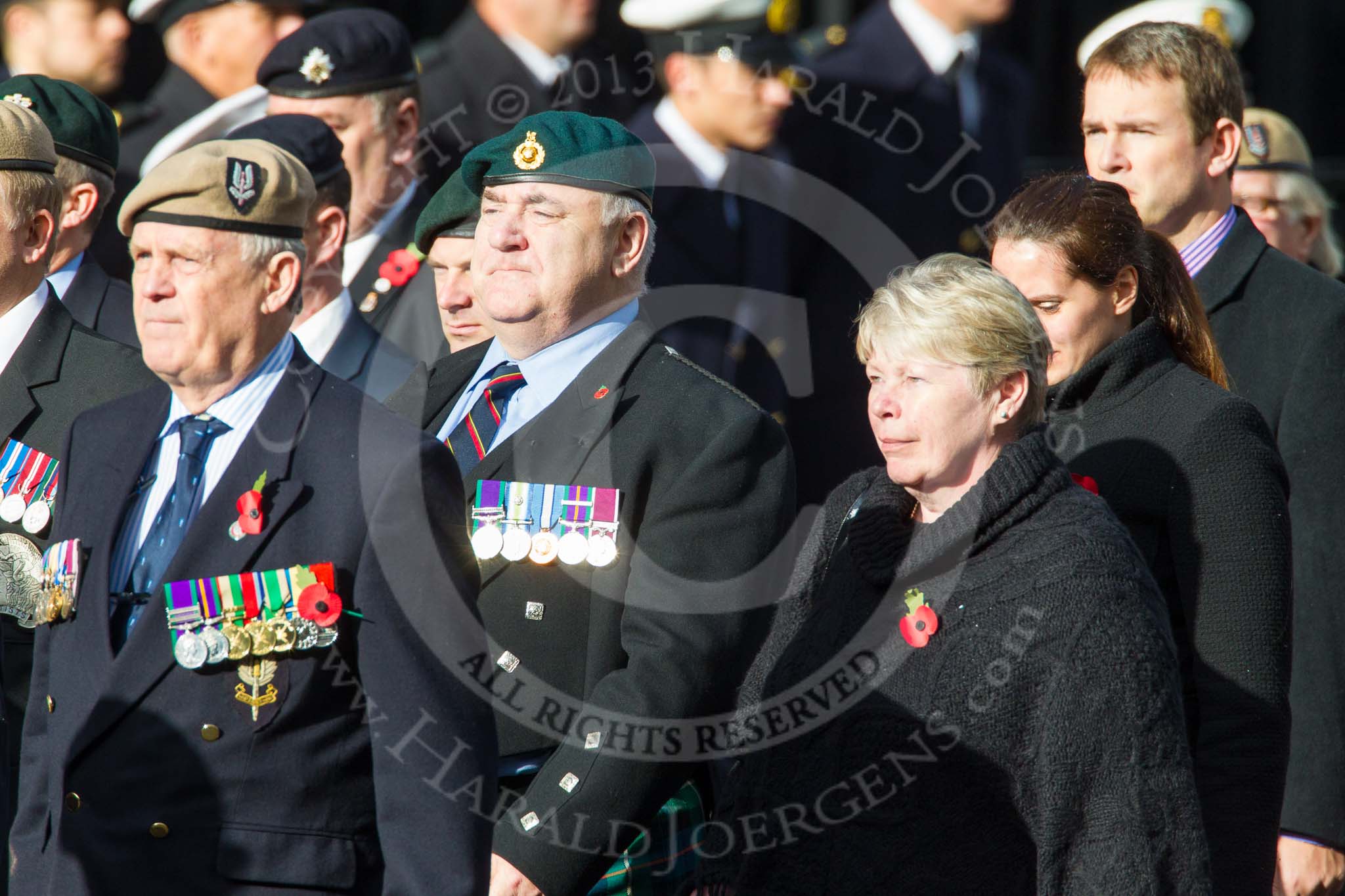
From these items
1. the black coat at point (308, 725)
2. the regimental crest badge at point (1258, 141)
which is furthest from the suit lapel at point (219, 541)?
the regimental crest badge at point (1258, 141)

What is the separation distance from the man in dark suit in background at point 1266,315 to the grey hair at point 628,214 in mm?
986

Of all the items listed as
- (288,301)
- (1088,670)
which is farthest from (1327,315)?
(288,301)

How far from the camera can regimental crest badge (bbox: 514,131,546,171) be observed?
3.31 meters

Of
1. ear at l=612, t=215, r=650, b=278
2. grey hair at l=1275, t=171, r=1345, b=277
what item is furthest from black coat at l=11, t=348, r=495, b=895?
grey hair at l=1275, t=171, r=1345, b=277

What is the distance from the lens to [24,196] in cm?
337

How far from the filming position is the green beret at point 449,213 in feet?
12.9

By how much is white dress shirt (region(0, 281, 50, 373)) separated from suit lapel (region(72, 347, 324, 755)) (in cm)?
107

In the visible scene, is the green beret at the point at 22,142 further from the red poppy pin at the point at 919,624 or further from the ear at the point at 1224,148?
the ear at the point at 1224,148

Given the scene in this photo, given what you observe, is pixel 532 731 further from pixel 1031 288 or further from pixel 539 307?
pixel 1031 288

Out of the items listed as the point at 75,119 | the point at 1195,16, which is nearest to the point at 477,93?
the point at 75,119

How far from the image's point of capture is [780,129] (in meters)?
5.32

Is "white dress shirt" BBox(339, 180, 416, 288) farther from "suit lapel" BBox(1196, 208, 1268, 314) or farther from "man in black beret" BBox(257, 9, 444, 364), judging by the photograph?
"suit lapel" BBox(1196, 208, 1268, 314)

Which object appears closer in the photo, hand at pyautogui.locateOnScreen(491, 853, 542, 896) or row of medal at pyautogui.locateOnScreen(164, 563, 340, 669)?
row of medal at pyautogui.locateOnScreen(164, 563, 340, 669)

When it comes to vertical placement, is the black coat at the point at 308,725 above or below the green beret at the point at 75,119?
below
